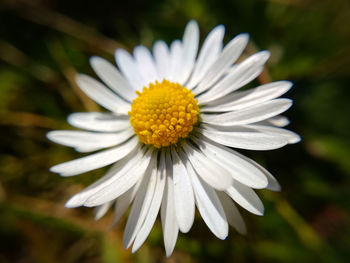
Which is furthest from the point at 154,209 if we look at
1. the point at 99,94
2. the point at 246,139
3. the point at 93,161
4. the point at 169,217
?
the point at 99,94

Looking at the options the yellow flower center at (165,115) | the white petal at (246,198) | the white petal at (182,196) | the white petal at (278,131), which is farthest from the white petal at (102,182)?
the white petal at (278,131)

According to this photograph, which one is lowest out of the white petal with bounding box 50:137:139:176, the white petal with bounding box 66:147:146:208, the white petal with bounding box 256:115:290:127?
the white petal with bounding box 256:115:290:127

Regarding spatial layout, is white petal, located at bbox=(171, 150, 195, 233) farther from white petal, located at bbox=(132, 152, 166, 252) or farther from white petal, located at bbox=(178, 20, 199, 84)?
white petal, located at bbox=(178, 20, 199, 84)

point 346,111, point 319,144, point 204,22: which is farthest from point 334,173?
point 204,22

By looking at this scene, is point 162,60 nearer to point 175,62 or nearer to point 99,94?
point 175,62

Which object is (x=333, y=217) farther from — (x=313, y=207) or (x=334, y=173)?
(x=334, y=173)

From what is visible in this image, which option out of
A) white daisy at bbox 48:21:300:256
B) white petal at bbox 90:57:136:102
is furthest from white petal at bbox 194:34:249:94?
white petal at bbox 90:57:136:102

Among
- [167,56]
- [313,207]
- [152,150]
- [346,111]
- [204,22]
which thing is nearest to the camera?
[152,150]
